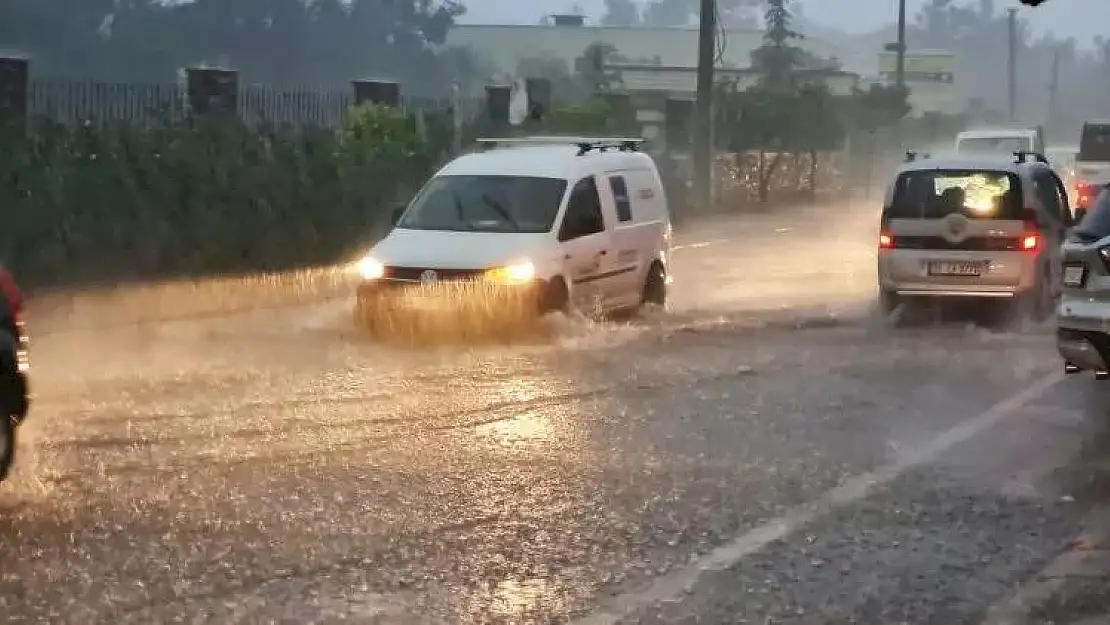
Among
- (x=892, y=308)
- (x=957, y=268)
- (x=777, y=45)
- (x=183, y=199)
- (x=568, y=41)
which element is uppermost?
(x=568, y=41)

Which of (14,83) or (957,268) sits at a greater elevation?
(14,83)

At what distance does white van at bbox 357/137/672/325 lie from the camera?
15.2 meters

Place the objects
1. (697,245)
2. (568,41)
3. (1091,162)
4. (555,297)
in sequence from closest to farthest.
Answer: (555,297), (697,245), (1091,162), (568,41)

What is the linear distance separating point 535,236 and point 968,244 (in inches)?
162

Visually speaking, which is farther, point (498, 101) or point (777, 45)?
point (777, 45)

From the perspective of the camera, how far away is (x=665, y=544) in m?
7.78

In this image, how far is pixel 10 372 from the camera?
9156mm

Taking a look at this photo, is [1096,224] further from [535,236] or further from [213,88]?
[213,88]

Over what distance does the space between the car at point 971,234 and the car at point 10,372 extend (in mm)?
9780

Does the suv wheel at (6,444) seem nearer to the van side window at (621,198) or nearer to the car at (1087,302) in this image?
the car at (1087,302)

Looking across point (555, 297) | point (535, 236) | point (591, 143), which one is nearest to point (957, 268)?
point (591, 143)

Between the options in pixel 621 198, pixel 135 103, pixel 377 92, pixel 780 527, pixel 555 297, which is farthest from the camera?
pixel 377 92

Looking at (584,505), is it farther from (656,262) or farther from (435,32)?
(435,32)

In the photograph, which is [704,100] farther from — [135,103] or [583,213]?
[583,213]
